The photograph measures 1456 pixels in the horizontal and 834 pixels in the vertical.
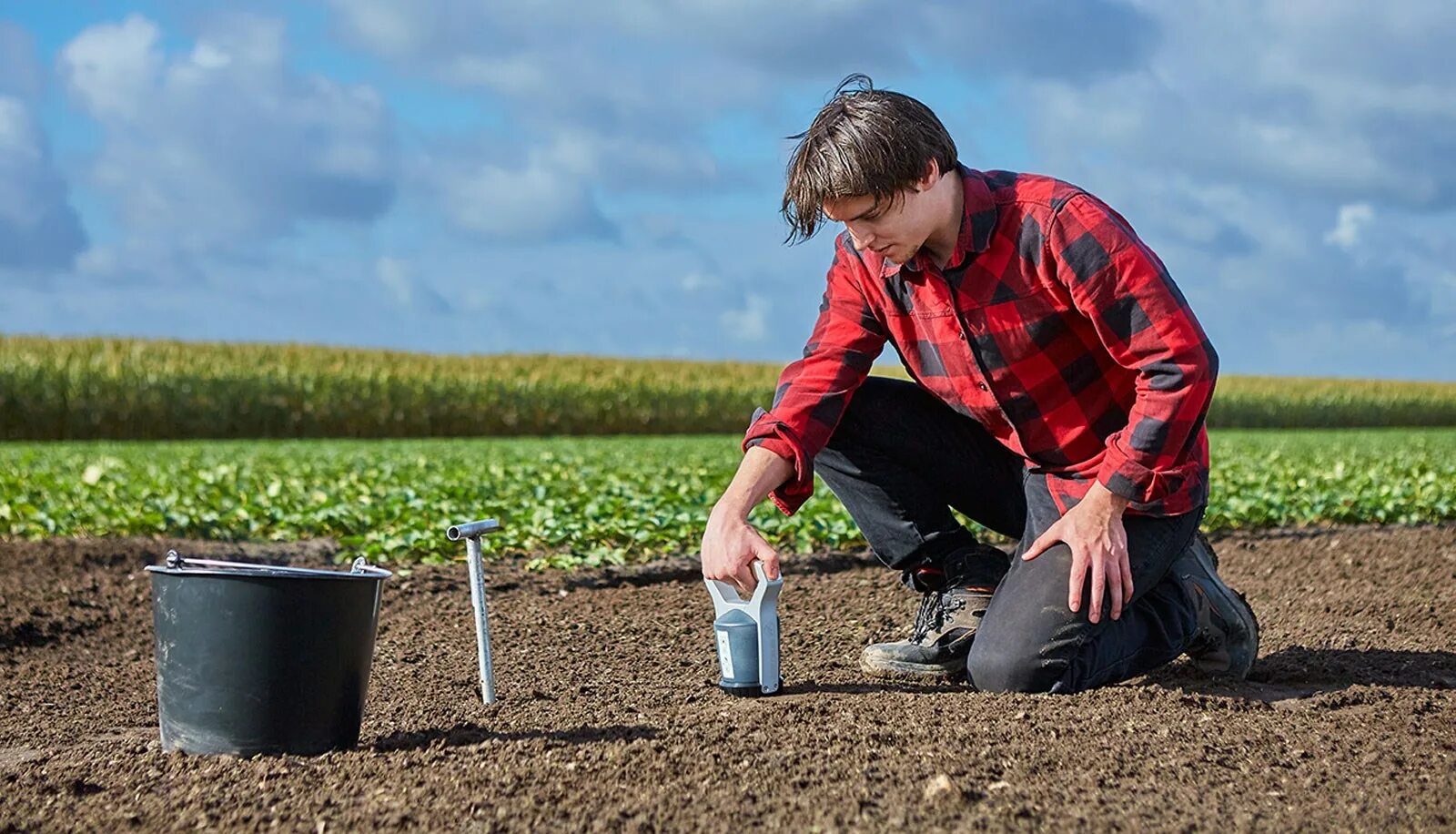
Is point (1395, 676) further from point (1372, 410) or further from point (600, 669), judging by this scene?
point (1372, 410)

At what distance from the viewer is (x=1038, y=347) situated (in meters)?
3.06

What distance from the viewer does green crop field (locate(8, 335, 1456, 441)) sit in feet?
80.6

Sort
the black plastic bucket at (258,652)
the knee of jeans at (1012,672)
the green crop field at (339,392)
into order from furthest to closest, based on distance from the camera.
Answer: the green crop field at (339,392)
the knee of jeans at (1012,672)
the black plastic bucket at (258,652)

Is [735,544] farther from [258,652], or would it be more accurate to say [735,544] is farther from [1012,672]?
[258,652]

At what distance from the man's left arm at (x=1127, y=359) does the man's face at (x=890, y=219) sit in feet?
0.99

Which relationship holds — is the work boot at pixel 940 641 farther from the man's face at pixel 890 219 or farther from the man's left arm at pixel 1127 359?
the man's face at pixel 890 219

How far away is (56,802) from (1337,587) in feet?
15.0

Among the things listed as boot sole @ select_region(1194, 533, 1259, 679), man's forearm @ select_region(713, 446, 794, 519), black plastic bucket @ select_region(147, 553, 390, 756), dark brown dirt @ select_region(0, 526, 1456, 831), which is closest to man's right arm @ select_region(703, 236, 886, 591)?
man's forearm @ select_region(713, 446, 794, 519)

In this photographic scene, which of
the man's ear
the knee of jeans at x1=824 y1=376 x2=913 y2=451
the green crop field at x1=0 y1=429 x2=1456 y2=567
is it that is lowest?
the green crop field at x1=0 y1=429 x2=1456 y2=567

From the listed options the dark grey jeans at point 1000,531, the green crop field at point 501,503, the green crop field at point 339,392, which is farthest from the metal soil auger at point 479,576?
the green crop field at point 339,392

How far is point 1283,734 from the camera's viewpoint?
9.22ft

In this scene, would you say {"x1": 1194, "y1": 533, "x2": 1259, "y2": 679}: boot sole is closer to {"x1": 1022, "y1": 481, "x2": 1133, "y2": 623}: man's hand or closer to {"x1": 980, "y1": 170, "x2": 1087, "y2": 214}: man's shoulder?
{"x1": 1022, "y1": 481, "x2": 1133, "y2": 623}: man's hand

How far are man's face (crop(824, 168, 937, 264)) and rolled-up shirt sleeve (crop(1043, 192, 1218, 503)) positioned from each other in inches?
11.9

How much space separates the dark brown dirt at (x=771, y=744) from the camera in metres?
2.25
